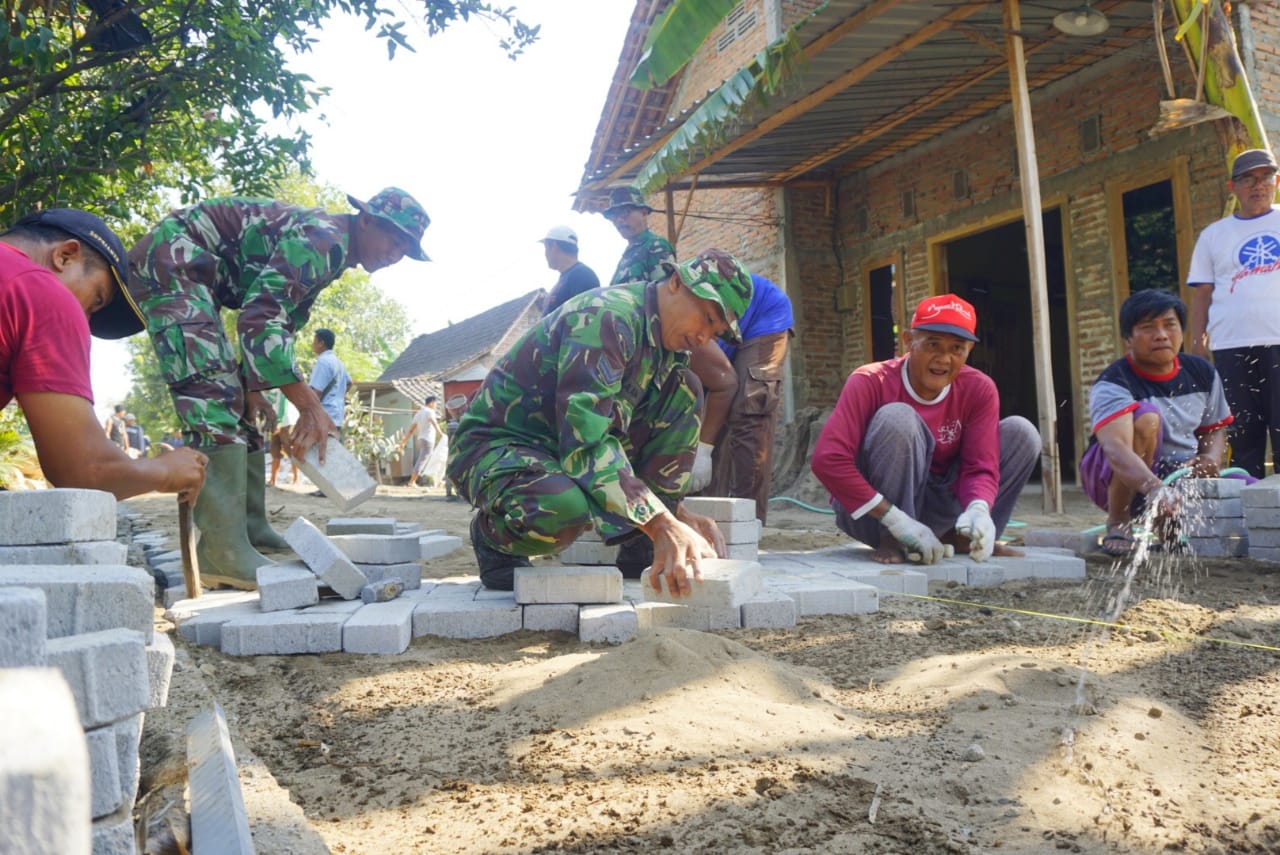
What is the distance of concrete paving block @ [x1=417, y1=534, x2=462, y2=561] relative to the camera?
4.76 m

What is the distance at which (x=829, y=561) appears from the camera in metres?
4.25

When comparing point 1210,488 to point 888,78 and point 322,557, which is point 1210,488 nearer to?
point 322,557

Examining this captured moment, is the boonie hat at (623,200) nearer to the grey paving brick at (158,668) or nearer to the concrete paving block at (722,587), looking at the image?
the concrete paving block at (722,587)

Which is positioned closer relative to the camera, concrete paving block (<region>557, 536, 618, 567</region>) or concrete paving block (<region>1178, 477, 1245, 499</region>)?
concrete paving block (<region>557, 536, 618, 567</region>)

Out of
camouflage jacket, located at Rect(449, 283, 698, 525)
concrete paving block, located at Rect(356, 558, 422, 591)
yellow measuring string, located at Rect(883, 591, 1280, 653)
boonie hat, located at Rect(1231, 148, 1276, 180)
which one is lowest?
yellow measuring string, located at Rect(883, 591, 1280, 653)

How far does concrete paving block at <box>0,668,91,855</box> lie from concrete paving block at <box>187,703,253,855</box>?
0.39 meters

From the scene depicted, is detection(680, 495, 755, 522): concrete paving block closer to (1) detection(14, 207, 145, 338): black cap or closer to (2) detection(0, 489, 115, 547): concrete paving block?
(1) detection(14, 207, 145, 338): black cap

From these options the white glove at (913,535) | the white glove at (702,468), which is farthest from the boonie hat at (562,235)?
the white glove at (913,535)

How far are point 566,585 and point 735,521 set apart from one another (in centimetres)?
104

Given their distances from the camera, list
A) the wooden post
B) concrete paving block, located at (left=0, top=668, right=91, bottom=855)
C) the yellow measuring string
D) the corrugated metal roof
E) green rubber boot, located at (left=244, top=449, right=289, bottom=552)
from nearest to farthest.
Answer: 1. concrete paving block, located at (left=0, top=668, right=91, bottom=855)
2. the yellow measuring string
3. green rubber boot, located at (left=244, top=449, right=289, bottom=552)
4. the wooden post
5. the corrugated metal roof

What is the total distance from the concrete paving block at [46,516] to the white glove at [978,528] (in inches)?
128

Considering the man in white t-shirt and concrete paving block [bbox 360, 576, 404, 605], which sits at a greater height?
the man in white t-shirt

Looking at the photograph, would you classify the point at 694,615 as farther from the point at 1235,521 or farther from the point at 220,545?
the point at 1235,521

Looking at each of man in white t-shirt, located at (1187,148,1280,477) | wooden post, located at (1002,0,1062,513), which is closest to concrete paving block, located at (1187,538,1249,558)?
man in white t-shirt, located at (1187,148,1280,477)
